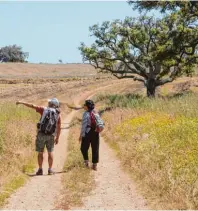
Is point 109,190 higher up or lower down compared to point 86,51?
lower down

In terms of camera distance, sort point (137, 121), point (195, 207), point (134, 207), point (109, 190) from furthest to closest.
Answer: point (137, 121)
point (109, 190)
point (134, 207)
point (195, 207)

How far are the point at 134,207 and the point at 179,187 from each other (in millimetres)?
992

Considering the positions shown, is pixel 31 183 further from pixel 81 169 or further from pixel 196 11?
pixel 196 11

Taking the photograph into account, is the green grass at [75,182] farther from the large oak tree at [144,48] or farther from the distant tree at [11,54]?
the distant tree at [11,54]

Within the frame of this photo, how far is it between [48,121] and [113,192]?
297 cm

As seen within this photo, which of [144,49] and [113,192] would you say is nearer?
[113,192]

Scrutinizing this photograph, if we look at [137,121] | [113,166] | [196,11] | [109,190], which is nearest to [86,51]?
[196,11]

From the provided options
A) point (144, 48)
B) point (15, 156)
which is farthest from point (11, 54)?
point (15, 156)

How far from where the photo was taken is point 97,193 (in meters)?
9.62

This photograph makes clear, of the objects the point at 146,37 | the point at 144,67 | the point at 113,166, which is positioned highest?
the point at 146,37

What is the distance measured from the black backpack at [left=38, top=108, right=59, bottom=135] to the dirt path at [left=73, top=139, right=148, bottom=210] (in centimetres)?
173

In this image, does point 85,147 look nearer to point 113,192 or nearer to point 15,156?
point 15,156

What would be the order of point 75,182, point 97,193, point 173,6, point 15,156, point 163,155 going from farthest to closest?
1. point 173,6
2. point 15,156
3. point 163,155
4. point 75,182
5. point 97,193

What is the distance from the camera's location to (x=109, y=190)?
994 cm
